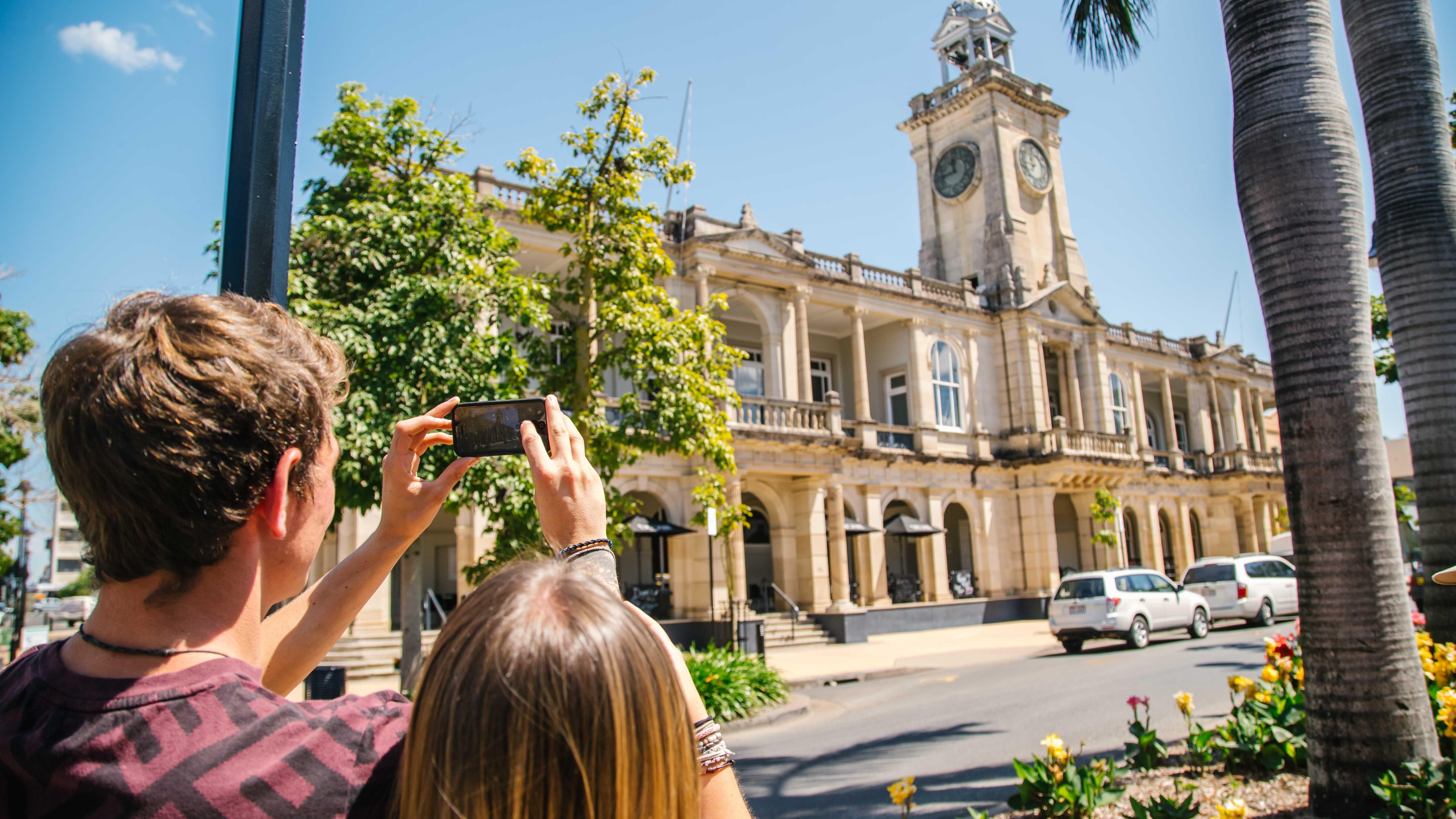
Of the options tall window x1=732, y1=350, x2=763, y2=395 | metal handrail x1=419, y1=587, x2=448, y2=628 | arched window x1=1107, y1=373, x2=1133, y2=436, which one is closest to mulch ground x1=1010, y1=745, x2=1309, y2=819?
Answer: metal handrail x1=419, y1=587, x2=448, y2=628

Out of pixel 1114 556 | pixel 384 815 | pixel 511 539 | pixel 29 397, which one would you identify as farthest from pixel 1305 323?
pixel 1114 556

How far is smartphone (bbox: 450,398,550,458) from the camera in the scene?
1.89 m

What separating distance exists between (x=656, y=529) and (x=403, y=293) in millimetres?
11060

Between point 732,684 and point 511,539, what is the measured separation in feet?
11.5

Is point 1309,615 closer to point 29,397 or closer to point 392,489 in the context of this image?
point 392,489

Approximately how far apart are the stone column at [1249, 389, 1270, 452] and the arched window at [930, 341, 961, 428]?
65.1 feet

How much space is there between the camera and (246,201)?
2240 mm

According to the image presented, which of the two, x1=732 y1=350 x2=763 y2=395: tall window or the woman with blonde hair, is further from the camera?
x1=732 y1=350 x2=763 y2=395: tall window

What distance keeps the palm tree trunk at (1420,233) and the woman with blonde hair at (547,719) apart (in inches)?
267

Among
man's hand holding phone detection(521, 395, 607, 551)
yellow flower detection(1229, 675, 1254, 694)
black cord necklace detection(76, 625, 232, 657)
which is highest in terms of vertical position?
man's hand holding phone detection(521, 395, 607, 551)

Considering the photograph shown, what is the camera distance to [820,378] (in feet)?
96.4

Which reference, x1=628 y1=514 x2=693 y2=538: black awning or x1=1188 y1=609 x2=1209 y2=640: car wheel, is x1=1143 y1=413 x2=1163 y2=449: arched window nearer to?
x1=1188 y1=609 x2=1209 y2=640: car wheel

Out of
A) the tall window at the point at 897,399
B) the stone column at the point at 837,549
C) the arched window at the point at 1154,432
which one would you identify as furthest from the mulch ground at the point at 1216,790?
the arched window at the point at 1154,432

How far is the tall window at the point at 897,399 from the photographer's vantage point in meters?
28.5
